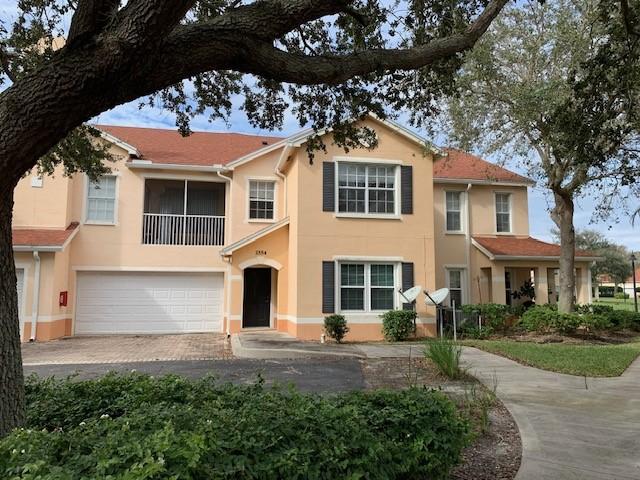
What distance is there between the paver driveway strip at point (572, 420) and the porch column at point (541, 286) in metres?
9.85

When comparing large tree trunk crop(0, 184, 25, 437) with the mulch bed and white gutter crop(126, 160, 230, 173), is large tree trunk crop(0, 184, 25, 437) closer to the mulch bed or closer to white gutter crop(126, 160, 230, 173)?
the mulch bed

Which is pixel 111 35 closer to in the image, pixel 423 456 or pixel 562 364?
pixel 423 456

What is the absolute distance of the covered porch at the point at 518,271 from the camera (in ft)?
62.6

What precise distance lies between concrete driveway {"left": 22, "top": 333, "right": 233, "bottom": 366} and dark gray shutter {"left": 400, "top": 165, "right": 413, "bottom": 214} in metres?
7.49

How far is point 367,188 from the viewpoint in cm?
1661

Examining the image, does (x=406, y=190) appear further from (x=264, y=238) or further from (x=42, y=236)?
(x=42, y=236)

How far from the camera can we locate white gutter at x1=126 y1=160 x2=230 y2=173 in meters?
17.9

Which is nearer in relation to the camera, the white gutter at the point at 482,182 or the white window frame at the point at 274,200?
the white window frame at the point at 274,200

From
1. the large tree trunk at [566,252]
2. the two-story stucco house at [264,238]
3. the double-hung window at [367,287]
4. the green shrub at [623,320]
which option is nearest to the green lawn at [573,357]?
the double-hung window at [367,287]

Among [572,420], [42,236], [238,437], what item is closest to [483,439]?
[572,420]

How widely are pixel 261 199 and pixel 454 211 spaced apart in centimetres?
806

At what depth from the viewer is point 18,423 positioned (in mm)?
4160

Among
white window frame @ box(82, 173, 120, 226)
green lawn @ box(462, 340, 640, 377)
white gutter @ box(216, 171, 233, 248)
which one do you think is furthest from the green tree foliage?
white window frame @ box(82, 173, 120, 226)

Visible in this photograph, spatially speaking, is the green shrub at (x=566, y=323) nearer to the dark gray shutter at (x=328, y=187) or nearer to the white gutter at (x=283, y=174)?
the dark gray shutter at (x=328, y=187)
